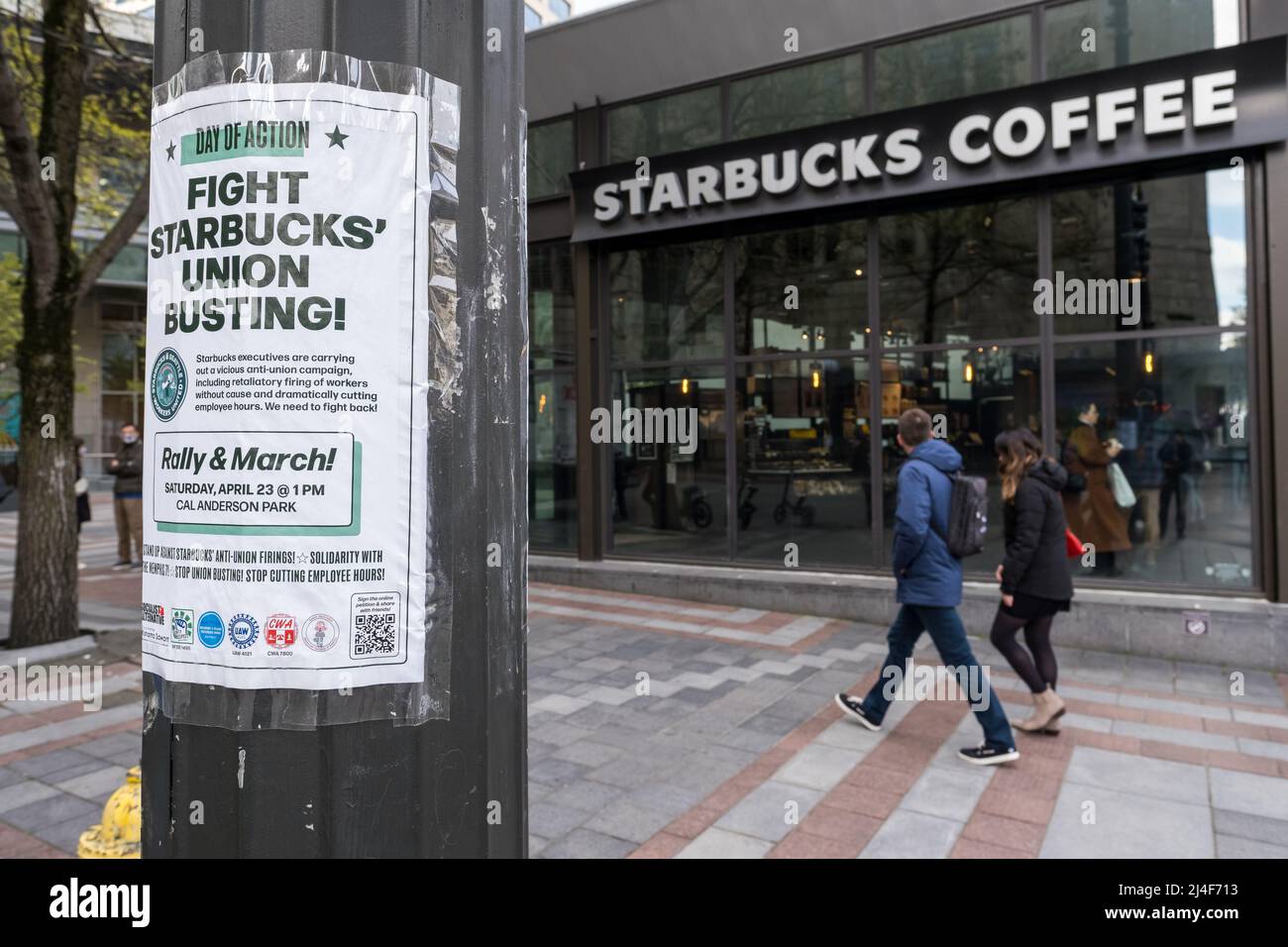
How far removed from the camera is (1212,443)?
8.12m

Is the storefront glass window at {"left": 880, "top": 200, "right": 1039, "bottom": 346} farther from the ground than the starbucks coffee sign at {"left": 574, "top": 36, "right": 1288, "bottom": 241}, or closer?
closer

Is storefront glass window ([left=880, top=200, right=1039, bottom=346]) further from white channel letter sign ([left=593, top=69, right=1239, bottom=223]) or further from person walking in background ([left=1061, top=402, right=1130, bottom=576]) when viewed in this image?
person walking in background ([left=1061, top=402, right=1130, bottom=576])

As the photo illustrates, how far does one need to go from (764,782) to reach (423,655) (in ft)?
12.2

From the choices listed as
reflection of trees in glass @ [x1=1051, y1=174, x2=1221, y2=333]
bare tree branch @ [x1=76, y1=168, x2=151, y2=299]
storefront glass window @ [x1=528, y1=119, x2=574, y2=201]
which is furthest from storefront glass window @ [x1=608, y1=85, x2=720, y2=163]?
bare tree branch @ [x1=76, y1=168, x2=151, y2=299]

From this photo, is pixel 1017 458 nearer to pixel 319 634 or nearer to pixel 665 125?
pixel 319 634

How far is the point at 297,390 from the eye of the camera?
1522 mm

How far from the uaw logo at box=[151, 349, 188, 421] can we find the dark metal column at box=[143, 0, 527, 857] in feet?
1.53

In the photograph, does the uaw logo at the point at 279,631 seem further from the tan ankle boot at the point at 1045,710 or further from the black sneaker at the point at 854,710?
the tan ankle boot at the point at 1045,710

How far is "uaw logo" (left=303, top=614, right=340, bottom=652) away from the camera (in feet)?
5.03

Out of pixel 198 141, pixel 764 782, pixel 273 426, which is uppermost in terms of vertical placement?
pixel 198 141

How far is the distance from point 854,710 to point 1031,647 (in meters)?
1.18
